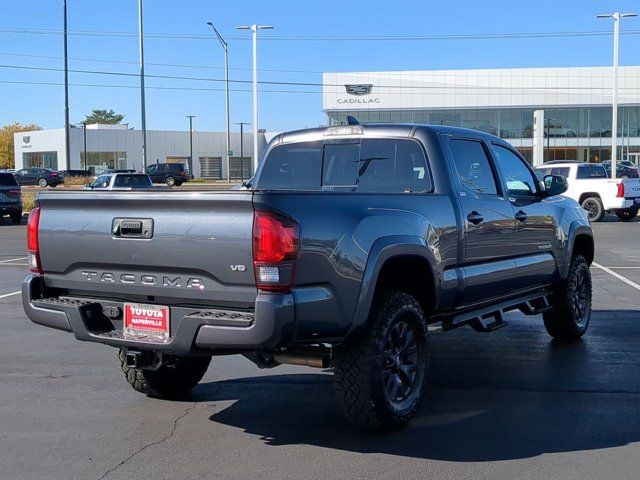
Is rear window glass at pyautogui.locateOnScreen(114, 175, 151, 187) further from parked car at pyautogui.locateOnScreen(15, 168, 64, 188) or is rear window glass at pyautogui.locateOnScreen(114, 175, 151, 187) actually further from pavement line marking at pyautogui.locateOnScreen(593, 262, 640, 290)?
parked car at pyautogui.locateOnScreen(15, 168, 64, 188)

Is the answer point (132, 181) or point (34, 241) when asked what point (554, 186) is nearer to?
point (34, 241)

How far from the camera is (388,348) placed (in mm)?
5500

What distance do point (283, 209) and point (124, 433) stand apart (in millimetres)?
2043

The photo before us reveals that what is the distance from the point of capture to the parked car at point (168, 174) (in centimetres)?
6047

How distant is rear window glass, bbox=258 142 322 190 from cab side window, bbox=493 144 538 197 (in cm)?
160

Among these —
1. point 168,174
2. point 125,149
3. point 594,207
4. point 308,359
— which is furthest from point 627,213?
point 125,149

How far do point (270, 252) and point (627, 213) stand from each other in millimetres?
25335

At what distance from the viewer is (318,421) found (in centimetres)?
580

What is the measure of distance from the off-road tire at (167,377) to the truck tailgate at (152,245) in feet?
3.63

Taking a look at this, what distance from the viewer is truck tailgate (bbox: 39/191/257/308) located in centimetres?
469

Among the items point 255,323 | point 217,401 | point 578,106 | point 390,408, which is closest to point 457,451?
point 390,408

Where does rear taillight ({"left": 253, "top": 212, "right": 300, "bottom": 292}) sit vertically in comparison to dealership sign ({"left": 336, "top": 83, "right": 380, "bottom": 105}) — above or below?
below

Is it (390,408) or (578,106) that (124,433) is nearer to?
(390,408)

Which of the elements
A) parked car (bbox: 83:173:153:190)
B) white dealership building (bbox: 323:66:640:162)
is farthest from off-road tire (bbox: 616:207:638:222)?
white dealership building (bbox: 323:66:640:162)
